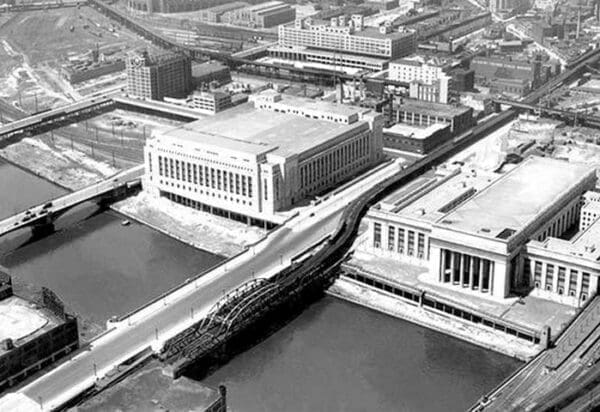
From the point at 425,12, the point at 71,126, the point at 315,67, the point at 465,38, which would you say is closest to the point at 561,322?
the point at 71,126

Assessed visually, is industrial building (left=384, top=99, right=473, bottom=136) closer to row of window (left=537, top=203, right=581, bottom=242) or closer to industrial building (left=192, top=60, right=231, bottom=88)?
row of window (left=537, top=203, right=581, bottom=242)

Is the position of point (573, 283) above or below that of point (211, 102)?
below

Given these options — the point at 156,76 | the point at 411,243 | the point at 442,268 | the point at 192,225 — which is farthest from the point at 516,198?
the point at 156,76

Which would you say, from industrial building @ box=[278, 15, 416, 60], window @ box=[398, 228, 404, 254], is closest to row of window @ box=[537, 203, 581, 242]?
Answer: window @ box=[398, 228, 404, 254]

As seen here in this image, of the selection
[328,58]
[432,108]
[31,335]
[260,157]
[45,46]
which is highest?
[260,157]

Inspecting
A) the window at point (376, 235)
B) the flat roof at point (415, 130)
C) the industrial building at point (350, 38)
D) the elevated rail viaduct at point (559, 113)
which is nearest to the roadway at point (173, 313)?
the window at point (376, 235)

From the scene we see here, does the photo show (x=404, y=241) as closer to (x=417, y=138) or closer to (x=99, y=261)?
(x=99, y=261)

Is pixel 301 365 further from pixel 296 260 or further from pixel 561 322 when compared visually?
pixel 561 322
